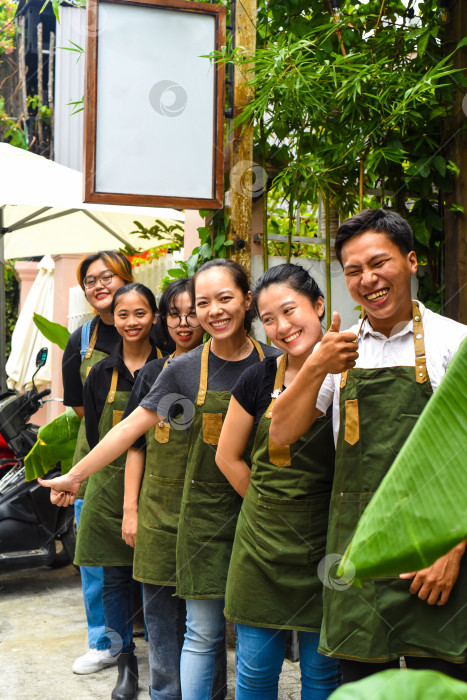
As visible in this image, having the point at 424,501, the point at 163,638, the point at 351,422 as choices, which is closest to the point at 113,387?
the point at 163,638

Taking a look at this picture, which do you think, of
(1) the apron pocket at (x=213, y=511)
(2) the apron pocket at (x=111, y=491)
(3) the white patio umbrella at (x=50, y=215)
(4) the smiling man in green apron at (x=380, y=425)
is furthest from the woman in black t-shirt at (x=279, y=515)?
(3) the white patio umbrella at (x=50, y=215)

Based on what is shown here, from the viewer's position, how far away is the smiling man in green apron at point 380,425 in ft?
6.31

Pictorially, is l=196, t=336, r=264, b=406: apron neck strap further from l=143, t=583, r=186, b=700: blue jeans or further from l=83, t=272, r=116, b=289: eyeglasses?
l=83, t=272, r=116, b=289: eyeglasses

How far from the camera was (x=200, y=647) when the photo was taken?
280 centimetres

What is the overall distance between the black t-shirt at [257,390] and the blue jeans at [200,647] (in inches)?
32.0

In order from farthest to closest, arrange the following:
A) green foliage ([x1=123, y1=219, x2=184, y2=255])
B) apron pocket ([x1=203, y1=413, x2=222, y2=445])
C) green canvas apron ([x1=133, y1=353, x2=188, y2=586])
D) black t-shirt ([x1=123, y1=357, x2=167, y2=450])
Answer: green foliage ([x1=123, y1=219, x2=184, y2=255]) → black t-shirt ([x1=123, y1=357, x2=167, y2=450]) → green canvas apron ([x1=133, y1=353, x2=188, y2=586]) → apron pocket ([x1=203, y1=413, x2=222, y2=445])

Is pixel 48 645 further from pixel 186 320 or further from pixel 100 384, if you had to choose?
pixel 186 320

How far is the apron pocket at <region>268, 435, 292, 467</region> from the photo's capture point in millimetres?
2320

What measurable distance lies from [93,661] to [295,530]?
2124 mm

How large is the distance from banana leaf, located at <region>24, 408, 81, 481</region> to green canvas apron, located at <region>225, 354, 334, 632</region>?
222cm

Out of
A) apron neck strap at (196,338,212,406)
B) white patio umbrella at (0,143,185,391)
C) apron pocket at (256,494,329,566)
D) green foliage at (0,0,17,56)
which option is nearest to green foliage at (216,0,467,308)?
apron neck strap at (196,338,212,406)

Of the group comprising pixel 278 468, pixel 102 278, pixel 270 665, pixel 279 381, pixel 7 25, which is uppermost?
pixel 7 25

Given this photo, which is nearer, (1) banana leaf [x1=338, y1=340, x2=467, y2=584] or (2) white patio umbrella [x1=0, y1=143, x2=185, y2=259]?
(1) banana leaf [x1=338, y1=340, x2=467, y2=584]

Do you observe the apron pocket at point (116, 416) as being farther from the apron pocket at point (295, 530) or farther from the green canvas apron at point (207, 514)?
the apron pocket at point (295, 530)
